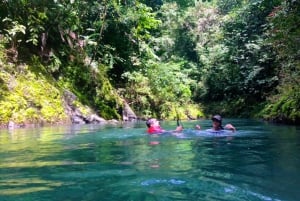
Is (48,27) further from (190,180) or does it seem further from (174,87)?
(190,180)

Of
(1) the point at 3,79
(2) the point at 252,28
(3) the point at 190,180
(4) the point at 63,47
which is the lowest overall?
(3) the point at 190,180

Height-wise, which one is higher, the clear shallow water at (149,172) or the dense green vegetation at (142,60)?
the dense green vegetation at (142,60)

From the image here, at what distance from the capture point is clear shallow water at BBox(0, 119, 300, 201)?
396cm

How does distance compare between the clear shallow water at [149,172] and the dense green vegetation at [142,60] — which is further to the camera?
the dense green vegetation at [142,60]

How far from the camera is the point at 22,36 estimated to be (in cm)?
1939

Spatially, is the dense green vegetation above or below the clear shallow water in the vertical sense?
above

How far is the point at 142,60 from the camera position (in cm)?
2598

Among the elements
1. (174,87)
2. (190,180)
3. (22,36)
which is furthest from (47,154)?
(174,87)

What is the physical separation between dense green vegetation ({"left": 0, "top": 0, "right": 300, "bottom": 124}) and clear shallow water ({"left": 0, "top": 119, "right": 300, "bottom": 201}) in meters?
6.61

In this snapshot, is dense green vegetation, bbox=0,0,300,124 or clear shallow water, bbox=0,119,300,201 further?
dense green vegetation, bbox=0,0,300,124

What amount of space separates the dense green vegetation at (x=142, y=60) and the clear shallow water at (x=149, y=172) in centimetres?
661

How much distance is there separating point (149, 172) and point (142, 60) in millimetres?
21175

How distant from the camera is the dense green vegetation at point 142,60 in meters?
16.7

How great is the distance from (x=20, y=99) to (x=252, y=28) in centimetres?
1821
